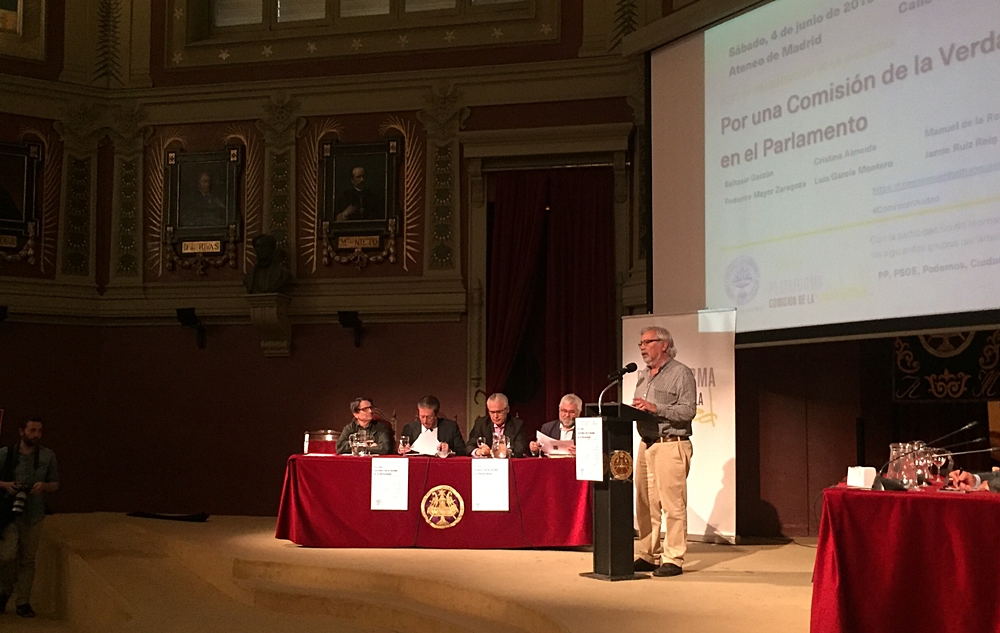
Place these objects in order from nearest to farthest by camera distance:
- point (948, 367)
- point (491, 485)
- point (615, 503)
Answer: point (615, 503), point (491, 485), point (948, 367)

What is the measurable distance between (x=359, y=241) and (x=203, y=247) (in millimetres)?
1618

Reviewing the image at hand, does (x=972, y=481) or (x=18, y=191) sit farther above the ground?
(x=18, y=191)

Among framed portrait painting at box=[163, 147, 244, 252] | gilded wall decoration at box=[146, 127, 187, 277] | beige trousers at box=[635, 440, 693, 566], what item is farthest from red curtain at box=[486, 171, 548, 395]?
beige trousers at box=[635, 440, 693, 566]

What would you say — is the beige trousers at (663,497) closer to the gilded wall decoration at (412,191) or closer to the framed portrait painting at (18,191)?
the gilded wall decoration at (412,191)

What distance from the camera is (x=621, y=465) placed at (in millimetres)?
5809

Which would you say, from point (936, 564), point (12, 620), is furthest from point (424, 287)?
point (936, 564)

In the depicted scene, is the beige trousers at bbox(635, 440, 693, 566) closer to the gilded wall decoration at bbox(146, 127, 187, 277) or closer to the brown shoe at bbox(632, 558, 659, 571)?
the brown shoe at bbox(632, 558, 659, 571)

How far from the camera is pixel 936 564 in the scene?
374 cm

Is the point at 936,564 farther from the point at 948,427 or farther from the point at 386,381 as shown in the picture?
the point at 386,381

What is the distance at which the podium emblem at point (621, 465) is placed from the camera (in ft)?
19.0

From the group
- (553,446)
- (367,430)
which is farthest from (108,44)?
(553,446)

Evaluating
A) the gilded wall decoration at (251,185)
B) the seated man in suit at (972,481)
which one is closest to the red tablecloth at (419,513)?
the seated man in suit at (972,481)

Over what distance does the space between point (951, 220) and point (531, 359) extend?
4.87m

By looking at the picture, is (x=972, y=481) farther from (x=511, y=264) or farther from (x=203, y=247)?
(x=203, y=247)
